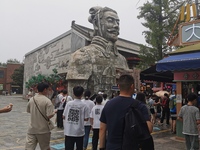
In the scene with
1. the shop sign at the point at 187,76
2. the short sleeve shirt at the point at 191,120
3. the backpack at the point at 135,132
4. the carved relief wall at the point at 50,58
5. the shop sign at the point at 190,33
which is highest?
the carved relief wall at the point at 50,58

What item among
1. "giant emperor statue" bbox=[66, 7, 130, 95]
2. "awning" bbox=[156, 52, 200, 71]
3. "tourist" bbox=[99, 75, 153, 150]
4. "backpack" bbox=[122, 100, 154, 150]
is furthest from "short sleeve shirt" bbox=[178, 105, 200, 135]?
"giant emperor statue" bbox=[66, 7, 130, 95]

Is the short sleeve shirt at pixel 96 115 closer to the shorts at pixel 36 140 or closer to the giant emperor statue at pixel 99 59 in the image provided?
the shorts at pixel 36 140

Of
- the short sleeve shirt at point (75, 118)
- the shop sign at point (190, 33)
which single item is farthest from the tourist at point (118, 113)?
the shop sign at point (190, 33)

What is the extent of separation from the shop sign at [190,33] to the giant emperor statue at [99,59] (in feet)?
21.0

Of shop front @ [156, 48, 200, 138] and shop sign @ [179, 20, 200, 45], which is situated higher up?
shop sign @ [179, 20, 200, 45]

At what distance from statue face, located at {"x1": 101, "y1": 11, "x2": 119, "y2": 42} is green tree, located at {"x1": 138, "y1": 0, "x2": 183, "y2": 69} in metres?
2.81

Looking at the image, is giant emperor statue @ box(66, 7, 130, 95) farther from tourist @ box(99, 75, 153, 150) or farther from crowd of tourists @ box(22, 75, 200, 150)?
tourist @ box(99, 75, 153, 150)

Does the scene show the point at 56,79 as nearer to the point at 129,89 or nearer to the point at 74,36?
the point at 74,36

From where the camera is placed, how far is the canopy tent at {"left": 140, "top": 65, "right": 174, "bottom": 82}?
8.12 m

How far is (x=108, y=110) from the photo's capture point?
254cm

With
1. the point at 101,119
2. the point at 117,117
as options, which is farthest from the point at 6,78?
the point at 117,117

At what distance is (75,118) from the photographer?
4.16m

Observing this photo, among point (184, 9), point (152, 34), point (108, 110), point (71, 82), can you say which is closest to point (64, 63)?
point (71, 82)

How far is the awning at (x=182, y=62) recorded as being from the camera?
5382mm
